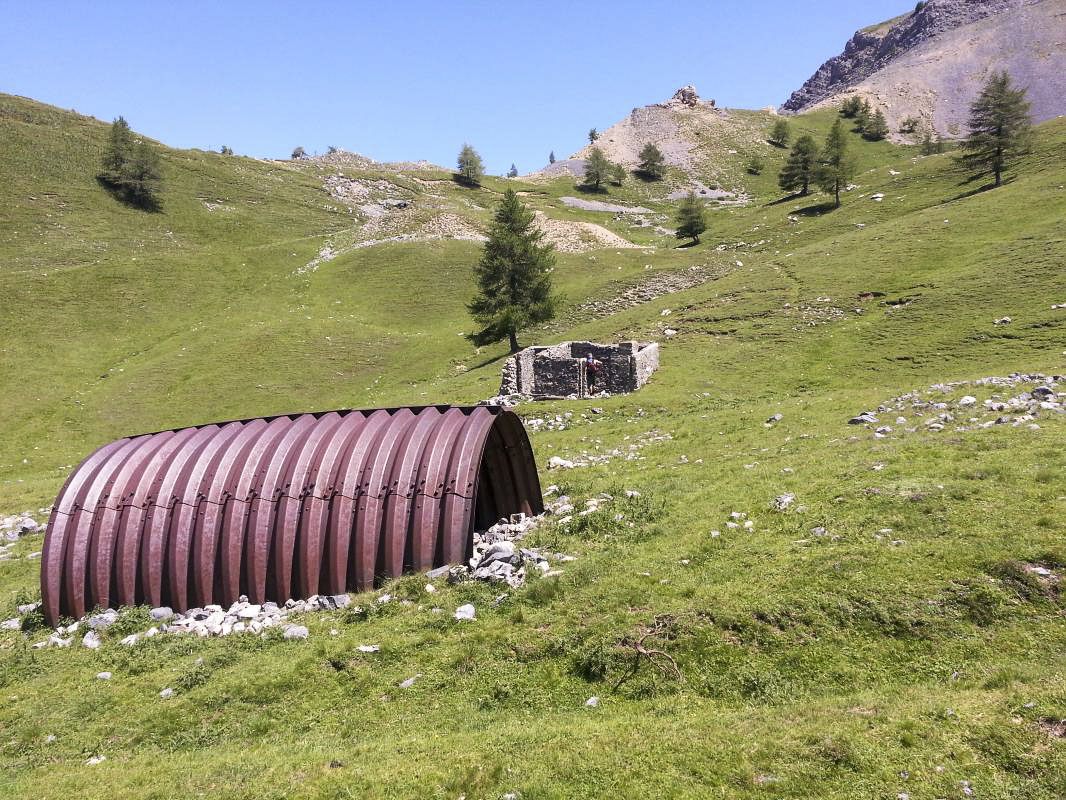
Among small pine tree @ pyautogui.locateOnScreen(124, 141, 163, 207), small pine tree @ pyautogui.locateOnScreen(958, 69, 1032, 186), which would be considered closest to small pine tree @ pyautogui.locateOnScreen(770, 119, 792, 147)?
small pine tree @ pyautogui.locateOnScreen(958, 69, 1032, 186)

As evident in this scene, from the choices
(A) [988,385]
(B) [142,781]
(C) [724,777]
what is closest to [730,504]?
(C) [724,777]

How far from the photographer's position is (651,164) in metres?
146

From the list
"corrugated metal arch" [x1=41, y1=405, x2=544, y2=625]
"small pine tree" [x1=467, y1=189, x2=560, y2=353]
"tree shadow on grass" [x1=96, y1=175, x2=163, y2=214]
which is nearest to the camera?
"corrugated metal arch" [x1=41, y1=405, x2=544, y2=625]

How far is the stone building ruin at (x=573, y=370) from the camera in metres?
33.9

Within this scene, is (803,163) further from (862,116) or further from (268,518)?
(268,518)

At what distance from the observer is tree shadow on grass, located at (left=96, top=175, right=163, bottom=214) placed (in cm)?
8431

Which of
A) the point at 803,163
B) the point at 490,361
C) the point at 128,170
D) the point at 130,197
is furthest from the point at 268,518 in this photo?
the point at 803,163

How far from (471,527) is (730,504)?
20.7 ft

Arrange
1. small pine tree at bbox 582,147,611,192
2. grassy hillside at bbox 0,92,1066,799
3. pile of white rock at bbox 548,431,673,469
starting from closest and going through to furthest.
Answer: grassy hillside at bbox 0,92,1066,799, pile of white rock at bbox 548,431,673,469, small pine tree at bbox 582,147,611,192

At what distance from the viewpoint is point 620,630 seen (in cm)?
957

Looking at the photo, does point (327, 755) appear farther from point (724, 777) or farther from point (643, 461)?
→ point (643, 461)

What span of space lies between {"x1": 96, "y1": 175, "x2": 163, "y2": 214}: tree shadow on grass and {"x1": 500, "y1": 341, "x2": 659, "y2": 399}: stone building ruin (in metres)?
77.8

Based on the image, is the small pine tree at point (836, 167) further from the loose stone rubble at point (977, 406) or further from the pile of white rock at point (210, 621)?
the pile of white rock at point (210, 621)

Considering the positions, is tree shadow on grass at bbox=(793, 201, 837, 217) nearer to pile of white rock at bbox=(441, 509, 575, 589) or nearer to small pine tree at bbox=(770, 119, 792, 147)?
pile of white rock at bbox=(441, 509, 575, 589)
